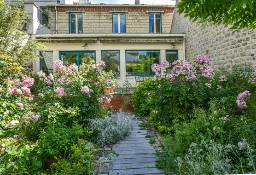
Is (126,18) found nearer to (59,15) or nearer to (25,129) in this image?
(59,15)

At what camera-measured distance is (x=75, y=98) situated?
6789 mm

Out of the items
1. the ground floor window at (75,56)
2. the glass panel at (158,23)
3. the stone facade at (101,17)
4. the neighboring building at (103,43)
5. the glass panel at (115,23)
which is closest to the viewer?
the neighboring building at (103,43)

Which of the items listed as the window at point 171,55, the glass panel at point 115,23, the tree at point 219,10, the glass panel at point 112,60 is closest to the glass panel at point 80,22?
the glass panel at point 115,23

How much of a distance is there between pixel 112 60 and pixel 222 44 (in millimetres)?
7793

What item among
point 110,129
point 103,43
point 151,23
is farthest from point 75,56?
point 110,129

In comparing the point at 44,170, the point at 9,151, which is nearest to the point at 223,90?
the point at 44,170

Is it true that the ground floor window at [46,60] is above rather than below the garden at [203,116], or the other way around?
above

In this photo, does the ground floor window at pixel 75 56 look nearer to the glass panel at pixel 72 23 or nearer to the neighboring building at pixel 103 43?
the neighboring building at pixel 103 43

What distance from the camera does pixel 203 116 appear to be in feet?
16.9

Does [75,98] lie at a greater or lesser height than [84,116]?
greater

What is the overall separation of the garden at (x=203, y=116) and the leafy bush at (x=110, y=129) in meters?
0.94

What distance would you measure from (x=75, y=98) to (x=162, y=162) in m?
3.08

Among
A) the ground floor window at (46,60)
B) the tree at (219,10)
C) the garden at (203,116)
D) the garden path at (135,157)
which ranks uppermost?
the ground floor window at (46,60)

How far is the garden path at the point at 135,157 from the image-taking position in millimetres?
4543
